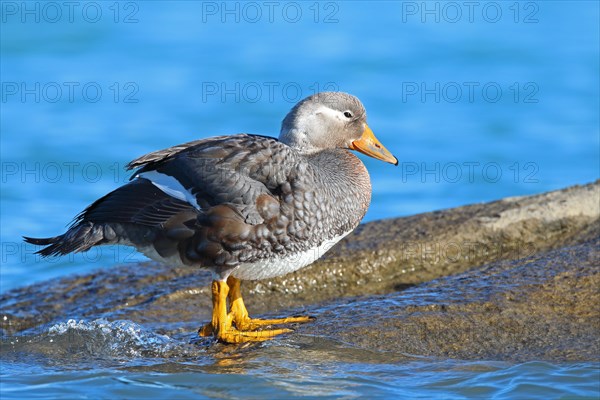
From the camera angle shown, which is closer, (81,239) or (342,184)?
(81,239)

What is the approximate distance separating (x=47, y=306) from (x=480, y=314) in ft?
10.6

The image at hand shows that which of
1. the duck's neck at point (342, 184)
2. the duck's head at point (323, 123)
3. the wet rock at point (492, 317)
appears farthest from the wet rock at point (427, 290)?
the duck's head at point (323, 123)

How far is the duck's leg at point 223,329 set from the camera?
21.5ft

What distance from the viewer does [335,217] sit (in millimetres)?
6711

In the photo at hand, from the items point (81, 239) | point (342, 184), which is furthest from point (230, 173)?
point (81, 239)

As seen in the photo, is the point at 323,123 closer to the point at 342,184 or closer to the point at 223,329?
the point at 342,184

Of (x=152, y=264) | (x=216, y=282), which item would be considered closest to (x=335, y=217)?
(x=216, y=282)

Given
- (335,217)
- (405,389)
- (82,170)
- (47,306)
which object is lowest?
(405,389)

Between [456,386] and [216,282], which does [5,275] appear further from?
[456,386]

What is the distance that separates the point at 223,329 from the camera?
258 inches

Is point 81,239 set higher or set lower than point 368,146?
lower

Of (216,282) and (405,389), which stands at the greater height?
(216,282)

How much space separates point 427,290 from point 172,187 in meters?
1.78

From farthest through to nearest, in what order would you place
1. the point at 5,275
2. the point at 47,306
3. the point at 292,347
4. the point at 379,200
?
the point at 379,200 → the point at 5,275 → the point at 47,306 → the point at 292,347
